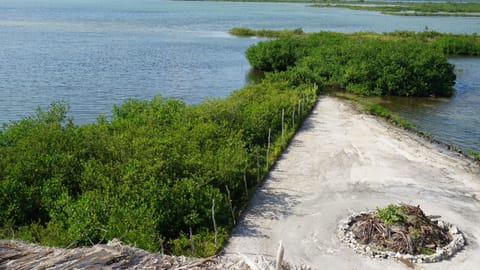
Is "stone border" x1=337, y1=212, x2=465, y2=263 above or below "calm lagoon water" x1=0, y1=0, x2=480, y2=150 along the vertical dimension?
below

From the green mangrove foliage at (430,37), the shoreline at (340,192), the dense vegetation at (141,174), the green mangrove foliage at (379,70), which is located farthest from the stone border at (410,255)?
the green mangrove foliage at (430,37)

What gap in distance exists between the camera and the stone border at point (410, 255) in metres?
16.3

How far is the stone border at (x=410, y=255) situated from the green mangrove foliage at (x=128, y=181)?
14.0ft

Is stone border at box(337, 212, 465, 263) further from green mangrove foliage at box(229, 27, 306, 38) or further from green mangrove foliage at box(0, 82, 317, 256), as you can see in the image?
green mangrove foliage at box(229, 27, 306, 38)

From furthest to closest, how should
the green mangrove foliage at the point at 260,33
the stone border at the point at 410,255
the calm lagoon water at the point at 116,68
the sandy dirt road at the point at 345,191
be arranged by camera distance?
the green mangrove foliage at the point at 260,33
the calm lagoon water at the point at 116,68
the sandy dirt road at the point at 345,191
the stone border at the point at 410,255

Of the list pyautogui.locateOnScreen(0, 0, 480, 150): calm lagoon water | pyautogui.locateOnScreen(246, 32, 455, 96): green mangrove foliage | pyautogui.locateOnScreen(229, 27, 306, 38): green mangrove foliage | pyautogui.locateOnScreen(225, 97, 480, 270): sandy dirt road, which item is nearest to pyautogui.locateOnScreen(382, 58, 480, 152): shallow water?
pyautogui.locateOnScreen(0, 0, 480, 150): calm lagoon water

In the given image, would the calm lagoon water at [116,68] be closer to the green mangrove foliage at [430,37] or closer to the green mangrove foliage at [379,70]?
the green mangrove foliage at [379,70]

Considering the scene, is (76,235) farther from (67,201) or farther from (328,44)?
(328,44)

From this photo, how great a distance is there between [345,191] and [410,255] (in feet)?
20.0

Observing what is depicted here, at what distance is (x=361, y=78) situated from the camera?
46.9 meters

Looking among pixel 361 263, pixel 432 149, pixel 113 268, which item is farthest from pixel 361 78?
Result: pixel 113 268

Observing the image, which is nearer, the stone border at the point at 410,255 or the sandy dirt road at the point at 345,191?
the stone border at the point at 410,255

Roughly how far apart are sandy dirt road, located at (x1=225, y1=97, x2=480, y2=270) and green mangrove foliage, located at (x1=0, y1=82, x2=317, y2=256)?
46.3 inches

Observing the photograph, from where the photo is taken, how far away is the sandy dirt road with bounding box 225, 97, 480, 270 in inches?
665
